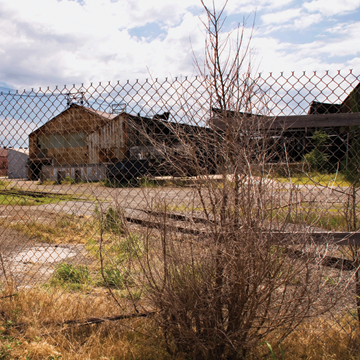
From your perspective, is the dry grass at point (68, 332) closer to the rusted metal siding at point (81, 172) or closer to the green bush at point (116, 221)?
the green bush at point (116, 221)

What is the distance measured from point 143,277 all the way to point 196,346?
0.59 metres

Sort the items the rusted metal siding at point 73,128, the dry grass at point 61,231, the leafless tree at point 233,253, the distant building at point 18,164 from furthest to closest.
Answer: the dry grass at point 61,231, the distant building at point 18,164, the rusted metal siding at point 73,128, the leafless tree at point 233,253

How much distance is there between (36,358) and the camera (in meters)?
2.22

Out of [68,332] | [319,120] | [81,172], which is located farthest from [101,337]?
[319,120]

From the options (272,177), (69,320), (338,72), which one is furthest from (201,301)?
(338,72)

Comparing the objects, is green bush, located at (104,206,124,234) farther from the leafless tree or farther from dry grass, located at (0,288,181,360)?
dry grass, located at (0,288,181,360)

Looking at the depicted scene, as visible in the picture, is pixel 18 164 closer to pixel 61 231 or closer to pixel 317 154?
pixel 61 231

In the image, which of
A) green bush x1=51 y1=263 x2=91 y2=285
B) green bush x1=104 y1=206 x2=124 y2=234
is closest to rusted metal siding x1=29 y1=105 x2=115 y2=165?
green bush x1=104 y1=206 x2=124 y2=234

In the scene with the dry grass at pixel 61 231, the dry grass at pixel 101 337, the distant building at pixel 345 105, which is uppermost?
the distant building at pixel 345 105

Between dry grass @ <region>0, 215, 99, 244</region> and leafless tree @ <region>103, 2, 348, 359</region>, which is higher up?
leafless tree @ <region>103, 2, 348, 359</region>

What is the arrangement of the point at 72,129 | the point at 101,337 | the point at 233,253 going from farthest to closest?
the point at 72,129 → the point at 101,337 → the point at 233,253

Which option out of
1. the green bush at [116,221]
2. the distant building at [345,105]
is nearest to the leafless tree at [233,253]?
the green bush at [116,221]

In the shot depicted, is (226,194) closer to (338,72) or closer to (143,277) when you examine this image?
(143,277)

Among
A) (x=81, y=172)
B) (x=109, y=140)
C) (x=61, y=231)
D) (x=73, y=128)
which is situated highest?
(x=73, y=128)
